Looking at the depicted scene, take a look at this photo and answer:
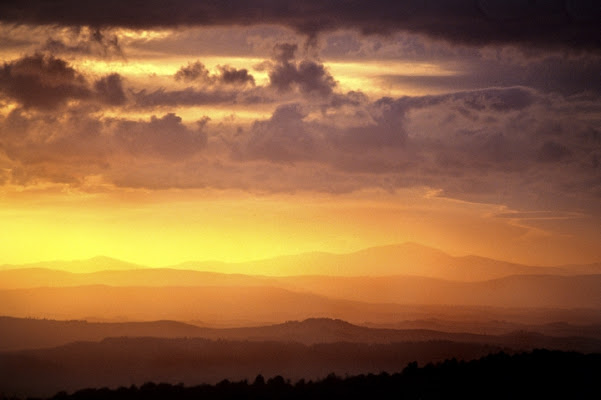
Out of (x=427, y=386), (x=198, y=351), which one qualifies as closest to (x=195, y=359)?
(x=198, y=351)

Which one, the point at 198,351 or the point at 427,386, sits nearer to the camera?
the point at 427,386

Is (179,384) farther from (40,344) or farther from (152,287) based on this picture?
(152,287)

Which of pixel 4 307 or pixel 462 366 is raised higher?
pixel 4 307

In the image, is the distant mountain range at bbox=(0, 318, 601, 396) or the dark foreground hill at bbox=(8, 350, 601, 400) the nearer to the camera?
the dark foreground hill at bbox=(8, 350, 601, 400)

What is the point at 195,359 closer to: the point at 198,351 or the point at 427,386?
the point at 198,351

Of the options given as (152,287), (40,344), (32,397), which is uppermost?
(152,287)

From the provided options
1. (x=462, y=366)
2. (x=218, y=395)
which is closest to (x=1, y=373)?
(x=218, y=395)

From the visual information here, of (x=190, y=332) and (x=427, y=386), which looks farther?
(x=190, y=332)

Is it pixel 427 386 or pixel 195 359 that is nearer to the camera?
pixel 427 386
